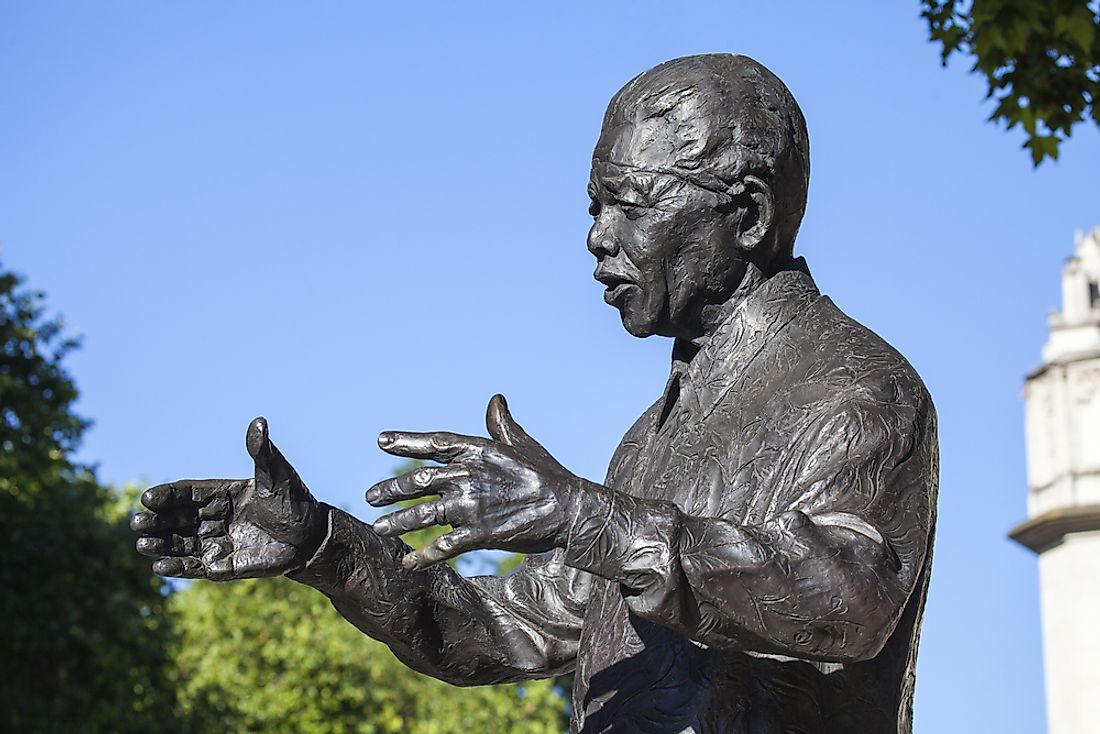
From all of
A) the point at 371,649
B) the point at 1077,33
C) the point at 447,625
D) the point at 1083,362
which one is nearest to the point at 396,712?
the point at 371,649

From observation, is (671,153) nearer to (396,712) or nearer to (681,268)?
(681,268)

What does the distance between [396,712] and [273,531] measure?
35.5 meters

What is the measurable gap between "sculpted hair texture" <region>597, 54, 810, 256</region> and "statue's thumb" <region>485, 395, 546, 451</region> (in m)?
0.83

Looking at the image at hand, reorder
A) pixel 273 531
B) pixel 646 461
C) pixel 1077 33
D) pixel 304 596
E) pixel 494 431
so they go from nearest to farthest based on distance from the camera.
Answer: pixel 494 431
pixel 273 531
pixel 646 461
pixel 1077 33
pixel 304 596

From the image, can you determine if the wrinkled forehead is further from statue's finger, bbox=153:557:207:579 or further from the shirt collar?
statue's finger, bbox=153:557:207:579

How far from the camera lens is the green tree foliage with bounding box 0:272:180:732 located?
2564 cm

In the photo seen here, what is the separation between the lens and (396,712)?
1585 inches

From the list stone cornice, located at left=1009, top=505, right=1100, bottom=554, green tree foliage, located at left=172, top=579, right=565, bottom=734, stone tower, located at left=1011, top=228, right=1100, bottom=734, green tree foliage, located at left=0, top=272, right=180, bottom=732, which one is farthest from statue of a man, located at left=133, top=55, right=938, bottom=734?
stone cornice, located at left=1009, top=505, right=1100, bottom=554

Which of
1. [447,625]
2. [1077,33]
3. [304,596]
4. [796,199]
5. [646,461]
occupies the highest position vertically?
[304,596]

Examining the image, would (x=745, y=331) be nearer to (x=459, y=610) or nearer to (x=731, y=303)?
(x=731, y=303)

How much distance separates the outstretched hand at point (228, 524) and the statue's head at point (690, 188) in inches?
38.0

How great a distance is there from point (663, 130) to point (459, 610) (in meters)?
1.47

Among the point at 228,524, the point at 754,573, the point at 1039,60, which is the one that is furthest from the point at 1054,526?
the point at 754,573

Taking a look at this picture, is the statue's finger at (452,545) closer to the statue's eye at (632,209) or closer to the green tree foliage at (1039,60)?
the statue's eye at (632,209)
